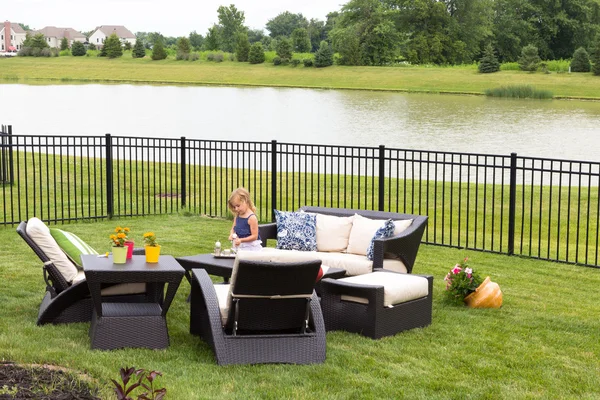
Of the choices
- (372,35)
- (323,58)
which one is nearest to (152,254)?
(323,58)

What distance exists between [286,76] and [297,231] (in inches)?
2738

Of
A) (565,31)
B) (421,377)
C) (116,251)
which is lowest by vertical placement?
(421,377)

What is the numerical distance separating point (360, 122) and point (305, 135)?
6.33m

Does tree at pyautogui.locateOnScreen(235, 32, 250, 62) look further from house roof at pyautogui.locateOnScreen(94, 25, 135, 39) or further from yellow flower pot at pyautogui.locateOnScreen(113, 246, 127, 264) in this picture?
house roof at pyautogui.locateOnScreen(94, 25, 135, 39)

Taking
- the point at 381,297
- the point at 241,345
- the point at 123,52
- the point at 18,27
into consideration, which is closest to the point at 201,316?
the point at 241,345

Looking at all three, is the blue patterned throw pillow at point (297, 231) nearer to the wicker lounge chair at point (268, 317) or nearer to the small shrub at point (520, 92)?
the wicker lounge chair at point (268, 317)

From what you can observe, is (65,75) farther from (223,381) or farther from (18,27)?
(18,27)

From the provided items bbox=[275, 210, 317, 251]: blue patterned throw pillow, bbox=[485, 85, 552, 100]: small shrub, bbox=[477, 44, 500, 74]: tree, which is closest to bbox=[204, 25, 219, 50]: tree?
bbox=[477, 44, 500, 74]: tree

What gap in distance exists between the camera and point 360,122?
4094 centimetres

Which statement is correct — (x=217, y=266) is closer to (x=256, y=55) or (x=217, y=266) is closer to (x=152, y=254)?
(x=152, y=254)

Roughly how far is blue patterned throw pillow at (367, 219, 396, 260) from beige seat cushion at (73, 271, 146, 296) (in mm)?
2544

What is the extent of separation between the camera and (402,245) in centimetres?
899

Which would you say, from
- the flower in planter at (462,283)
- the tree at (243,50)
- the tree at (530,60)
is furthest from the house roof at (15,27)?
the flower in planter at (462,283)

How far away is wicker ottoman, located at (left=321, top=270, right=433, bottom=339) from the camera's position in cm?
735
